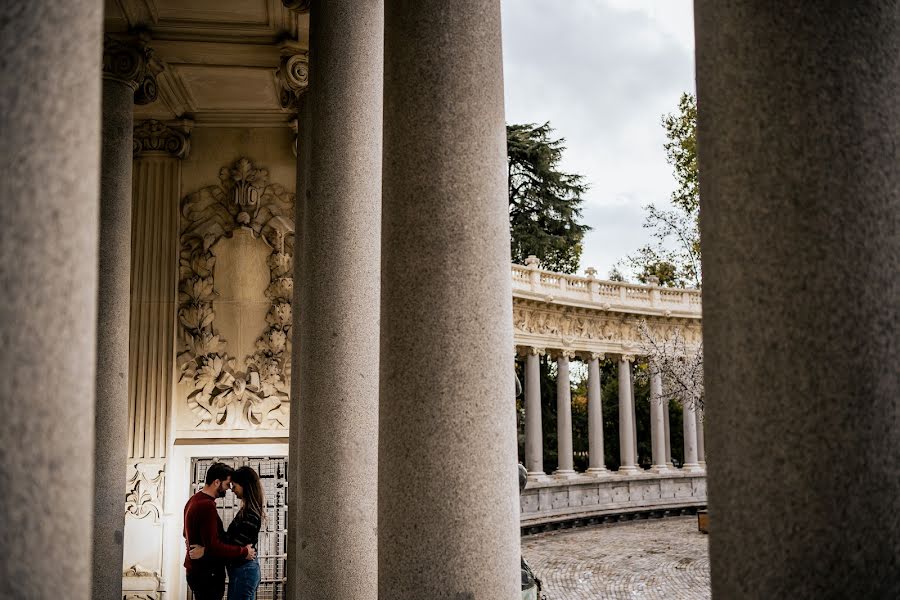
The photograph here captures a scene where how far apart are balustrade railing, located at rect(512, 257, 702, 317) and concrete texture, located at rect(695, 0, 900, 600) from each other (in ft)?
275

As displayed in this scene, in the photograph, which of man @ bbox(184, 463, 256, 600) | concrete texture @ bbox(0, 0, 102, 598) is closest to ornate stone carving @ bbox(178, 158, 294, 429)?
man @ bbox(184, 463, 256, 600)

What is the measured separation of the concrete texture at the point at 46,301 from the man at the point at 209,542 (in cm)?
1584

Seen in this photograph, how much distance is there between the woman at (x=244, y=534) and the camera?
19141 millimetres

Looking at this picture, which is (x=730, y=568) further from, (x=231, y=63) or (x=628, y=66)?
(x=628, y=66)

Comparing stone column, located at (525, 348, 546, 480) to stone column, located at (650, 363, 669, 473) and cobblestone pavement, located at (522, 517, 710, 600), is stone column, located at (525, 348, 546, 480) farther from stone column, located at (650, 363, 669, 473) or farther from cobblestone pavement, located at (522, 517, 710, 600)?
stone column, located at (650, 363, 669, 473)

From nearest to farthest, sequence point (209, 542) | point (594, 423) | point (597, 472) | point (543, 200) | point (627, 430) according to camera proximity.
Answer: point (209, 542)
point (597, 472)
point (594, 423)
point (627, 430)
point (543, 200)

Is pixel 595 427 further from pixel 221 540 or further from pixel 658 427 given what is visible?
pixel 221 540

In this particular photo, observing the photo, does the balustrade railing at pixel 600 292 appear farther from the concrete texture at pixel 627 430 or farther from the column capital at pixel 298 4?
the column capital at pixel 298 4

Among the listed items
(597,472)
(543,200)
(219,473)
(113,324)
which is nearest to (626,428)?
(597,472)

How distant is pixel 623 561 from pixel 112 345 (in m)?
46.1

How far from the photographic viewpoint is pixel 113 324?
72.5 feet

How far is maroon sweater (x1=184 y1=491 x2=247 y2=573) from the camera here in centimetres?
1895

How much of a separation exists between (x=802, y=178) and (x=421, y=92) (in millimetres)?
5656

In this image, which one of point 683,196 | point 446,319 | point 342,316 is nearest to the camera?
point 446,319
